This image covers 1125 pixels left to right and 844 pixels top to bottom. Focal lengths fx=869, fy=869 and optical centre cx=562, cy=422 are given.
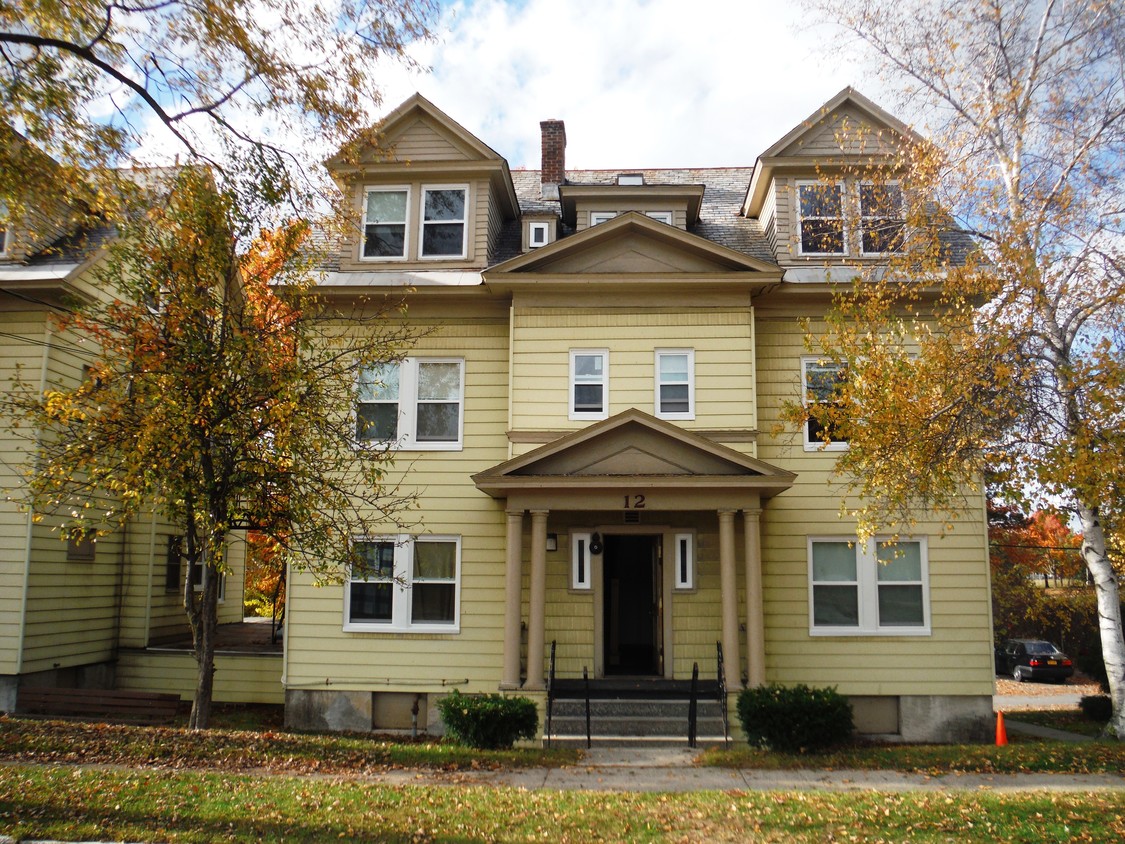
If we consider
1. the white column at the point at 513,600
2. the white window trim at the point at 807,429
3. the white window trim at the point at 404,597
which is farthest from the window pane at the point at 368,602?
the white window trim at the point at 807,429

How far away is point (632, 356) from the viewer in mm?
16141

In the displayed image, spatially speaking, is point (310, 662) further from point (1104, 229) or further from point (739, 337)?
point (1104, 229)

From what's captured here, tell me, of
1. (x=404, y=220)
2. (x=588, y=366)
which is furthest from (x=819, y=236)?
(x=404, y=220)

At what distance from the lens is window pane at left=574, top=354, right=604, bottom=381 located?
16.2 metres

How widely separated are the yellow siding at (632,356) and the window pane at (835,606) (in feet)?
11.0

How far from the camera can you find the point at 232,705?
17609mm

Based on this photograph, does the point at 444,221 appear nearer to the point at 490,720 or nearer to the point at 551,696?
the point at 551,696

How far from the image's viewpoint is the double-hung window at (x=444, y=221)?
17078 millimetres

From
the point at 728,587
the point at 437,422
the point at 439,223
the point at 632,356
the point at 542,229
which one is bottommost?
the point at 728,587

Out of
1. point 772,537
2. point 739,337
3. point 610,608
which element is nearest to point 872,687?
point 772,537

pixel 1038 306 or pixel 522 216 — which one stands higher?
pixel 522 216

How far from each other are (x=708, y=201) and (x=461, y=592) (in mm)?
10516

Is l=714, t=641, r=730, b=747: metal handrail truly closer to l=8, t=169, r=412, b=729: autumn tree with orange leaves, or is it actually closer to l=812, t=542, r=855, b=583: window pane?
l=812, t=542, r=855, b=583: window pane

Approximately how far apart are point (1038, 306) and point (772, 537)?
246 inches
